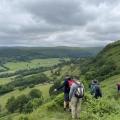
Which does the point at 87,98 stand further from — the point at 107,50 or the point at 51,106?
the point at 107,50

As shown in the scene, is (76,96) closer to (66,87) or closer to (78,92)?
(78,92)

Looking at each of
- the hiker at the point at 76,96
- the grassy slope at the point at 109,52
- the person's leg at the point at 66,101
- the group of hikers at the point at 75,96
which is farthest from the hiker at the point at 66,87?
the grassy slope at the point at 109,52

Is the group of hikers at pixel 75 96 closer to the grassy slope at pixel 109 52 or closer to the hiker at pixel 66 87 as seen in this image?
the hiker at pixel 66 87

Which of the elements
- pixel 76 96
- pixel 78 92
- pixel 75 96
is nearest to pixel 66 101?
pixel 75 96

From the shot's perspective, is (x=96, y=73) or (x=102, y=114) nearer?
(x=102, y=114)

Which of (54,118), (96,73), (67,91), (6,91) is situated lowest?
(6,91)

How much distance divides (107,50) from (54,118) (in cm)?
16756

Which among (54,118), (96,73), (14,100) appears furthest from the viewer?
(14,100)

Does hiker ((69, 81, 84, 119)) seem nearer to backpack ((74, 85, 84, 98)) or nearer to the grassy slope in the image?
backpack ((74, 85, 84, 98))

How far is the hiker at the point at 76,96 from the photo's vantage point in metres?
20.6

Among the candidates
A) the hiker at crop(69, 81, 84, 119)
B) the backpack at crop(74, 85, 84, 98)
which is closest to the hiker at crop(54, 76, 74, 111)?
the hiker at crop(69, 81, 84, 119)

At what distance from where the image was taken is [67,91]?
23.8 m

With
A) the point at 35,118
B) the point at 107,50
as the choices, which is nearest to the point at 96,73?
Result: the point at 107,50

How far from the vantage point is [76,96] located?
2073 centimetres
